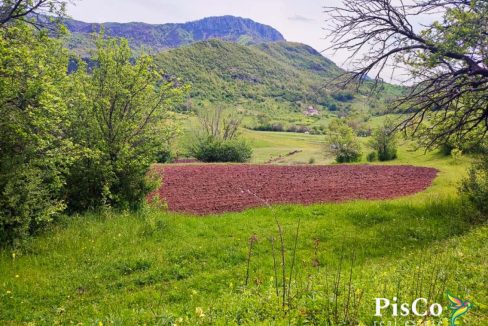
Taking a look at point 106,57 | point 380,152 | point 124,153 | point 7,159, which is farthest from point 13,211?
point 380,152

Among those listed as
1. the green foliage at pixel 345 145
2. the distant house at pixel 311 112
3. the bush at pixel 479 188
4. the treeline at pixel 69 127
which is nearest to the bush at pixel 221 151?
the green foliage at pixel 345 145

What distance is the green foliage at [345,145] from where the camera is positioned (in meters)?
40.1

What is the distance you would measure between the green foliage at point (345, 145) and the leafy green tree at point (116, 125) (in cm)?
2967

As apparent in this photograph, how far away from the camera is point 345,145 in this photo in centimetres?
4016

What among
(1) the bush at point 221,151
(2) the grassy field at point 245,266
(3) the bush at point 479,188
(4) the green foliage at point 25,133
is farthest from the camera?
(1) the bush at point 221,151

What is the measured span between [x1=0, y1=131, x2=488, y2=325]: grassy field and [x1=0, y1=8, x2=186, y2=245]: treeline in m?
1.29

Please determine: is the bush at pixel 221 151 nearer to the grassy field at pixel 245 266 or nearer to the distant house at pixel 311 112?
the grassy field at pixel 245 266

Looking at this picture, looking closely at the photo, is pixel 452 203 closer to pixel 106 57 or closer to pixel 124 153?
pixel 124 153

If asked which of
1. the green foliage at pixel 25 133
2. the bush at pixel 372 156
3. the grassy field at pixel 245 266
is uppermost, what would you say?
the green foliage at pixel 25 133

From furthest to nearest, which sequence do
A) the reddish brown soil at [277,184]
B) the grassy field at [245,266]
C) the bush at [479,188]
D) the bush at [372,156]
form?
the bush at [372,156]
the reddish brown soil at [277,184]
the bush at [479,188]
the grassy field at [245,266]

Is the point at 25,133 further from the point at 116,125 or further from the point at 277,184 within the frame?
the point at 277,184

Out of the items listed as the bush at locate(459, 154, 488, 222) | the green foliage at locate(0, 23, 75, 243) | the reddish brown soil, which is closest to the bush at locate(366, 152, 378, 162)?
the reddish brown soil

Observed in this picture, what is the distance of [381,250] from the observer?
11102 millimetres

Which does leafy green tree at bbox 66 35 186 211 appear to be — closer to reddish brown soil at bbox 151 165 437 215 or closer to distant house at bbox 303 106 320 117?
reddish brown soil at bbox 151 165 437 215
